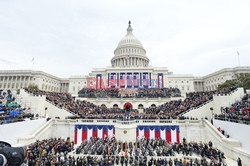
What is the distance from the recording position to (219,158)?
16.6m

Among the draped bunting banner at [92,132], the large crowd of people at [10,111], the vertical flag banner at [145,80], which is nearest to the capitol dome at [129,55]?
the vertical flag banner at [145,80]

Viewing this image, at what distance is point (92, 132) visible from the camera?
26.9 m

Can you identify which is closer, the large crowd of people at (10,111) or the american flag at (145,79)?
the large crowd of people at (10,111)

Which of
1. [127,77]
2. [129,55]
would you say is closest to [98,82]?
[127,77]

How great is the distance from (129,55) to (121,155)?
76.4 meters

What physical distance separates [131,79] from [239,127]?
51247 millimetres

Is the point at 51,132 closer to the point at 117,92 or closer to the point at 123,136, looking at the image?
the point at 123,136

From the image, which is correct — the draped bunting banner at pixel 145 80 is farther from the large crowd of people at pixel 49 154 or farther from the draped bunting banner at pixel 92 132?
the large crowd of people at pixel 49 154

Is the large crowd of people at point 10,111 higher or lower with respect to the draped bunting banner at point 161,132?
higher

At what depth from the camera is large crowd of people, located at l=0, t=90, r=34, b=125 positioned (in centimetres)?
2248

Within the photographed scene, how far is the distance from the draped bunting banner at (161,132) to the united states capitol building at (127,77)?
1597 inches

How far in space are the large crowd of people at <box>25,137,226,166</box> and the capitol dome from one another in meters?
70.9

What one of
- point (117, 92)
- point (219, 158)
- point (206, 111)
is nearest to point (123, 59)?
point (117, 92)

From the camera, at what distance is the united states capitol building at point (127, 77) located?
6856 cm
